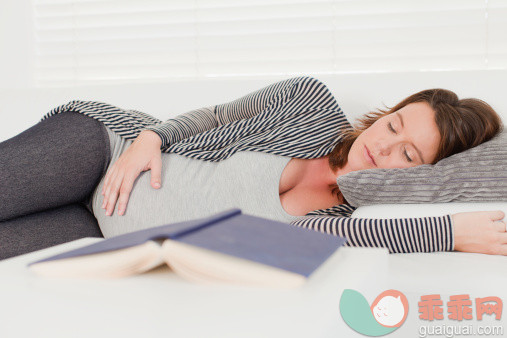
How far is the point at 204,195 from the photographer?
130cm

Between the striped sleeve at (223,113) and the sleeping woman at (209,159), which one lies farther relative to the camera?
the striped sleeve at (223,113)

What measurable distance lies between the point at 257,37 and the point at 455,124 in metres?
1.04

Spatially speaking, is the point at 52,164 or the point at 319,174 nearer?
the point at 52,164

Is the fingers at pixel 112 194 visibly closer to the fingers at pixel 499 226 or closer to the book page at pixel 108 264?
the book page at pixel 108 264

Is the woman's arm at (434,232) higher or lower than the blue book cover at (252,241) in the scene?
lower

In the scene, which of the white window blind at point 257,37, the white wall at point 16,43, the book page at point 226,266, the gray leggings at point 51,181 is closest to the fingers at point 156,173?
the gray leggings at point 51,181

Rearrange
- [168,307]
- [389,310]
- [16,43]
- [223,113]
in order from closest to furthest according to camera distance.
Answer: [168,307]
[389,310]
[223,113]
[16,43]

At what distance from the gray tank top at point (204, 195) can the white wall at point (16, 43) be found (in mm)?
1337

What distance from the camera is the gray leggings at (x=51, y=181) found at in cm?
116

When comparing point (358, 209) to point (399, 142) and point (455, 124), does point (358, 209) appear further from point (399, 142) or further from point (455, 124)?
point (455, 124)

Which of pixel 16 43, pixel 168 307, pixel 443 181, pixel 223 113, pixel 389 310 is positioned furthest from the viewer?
pixel 16 43

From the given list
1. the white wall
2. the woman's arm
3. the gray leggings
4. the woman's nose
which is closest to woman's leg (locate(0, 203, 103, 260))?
the gray leggings

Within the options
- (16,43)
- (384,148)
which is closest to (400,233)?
(384,148)

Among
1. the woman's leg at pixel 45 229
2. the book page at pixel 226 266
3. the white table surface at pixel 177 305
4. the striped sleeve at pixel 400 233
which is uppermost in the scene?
the book page at pixel 226 266
